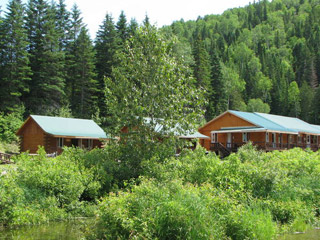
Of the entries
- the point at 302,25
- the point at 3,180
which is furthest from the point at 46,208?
the point at 302,25

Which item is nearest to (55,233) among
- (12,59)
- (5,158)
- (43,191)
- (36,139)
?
(43,191)

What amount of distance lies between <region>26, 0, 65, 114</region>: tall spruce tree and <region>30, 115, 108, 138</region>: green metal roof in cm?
1083

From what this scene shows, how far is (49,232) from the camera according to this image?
39.4 feet

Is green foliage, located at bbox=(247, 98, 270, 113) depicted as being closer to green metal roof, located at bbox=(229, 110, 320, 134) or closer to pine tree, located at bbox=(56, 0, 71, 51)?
green metal roof, located at bbox=(229, 110, 320, 134)

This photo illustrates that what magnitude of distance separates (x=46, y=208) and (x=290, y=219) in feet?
31.1

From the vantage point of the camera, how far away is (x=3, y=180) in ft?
44.2

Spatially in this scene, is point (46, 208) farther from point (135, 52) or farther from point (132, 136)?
point (135, 52)

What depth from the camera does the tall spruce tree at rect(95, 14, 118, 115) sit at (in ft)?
182

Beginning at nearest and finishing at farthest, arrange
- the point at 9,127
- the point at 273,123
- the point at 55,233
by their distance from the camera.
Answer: the point at 55,233 < the point at 273,123 < the point at 9,127

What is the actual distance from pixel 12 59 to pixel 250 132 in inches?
1247

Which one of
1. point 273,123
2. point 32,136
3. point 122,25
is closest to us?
point 32,136

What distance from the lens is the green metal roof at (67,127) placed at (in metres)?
35.5

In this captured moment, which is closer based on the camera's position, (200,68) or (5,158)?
(5,158)

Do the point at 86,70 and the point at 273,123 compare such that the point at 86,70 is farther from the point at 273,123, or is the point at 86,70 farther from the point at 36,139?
the point at 273,123
